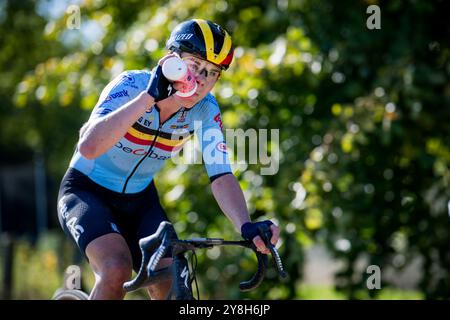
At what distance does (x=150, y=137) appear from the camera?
4223 mm

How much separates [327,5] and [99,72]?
2.49m

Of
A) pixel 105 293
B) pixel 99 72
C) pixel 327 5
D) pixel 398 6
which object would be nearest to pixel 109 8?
pixel 99 72

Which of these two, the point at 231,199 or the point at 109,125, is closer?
the point at 109,125

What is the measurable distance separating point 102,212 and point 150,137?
48cm

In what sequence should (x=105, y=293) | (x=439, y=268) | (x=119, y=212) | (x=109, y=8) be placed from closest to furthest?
(x=105, y=293), (x=119, y=212), (x=439, y=268), (x=109, y=8)

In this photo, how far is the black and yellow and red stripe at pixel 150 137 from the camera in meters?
4.19

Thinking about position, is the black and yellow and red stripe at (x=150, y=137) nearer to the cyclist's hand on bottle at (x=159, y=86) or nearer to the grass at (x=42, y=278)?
the cyclist's hand on bottle at (x=159, y=86)

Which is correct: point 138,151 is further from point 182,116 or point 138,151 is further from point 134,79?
point 134,79

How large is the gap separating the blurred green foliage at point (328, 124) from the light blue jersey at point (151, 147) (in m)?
2.71

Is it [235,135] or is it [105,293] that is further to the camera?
[235,135]

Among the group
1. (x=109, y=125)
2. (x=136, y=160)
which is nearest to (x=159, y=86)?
(x=109, y=125)

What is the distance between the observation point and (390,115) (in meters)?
7.01
